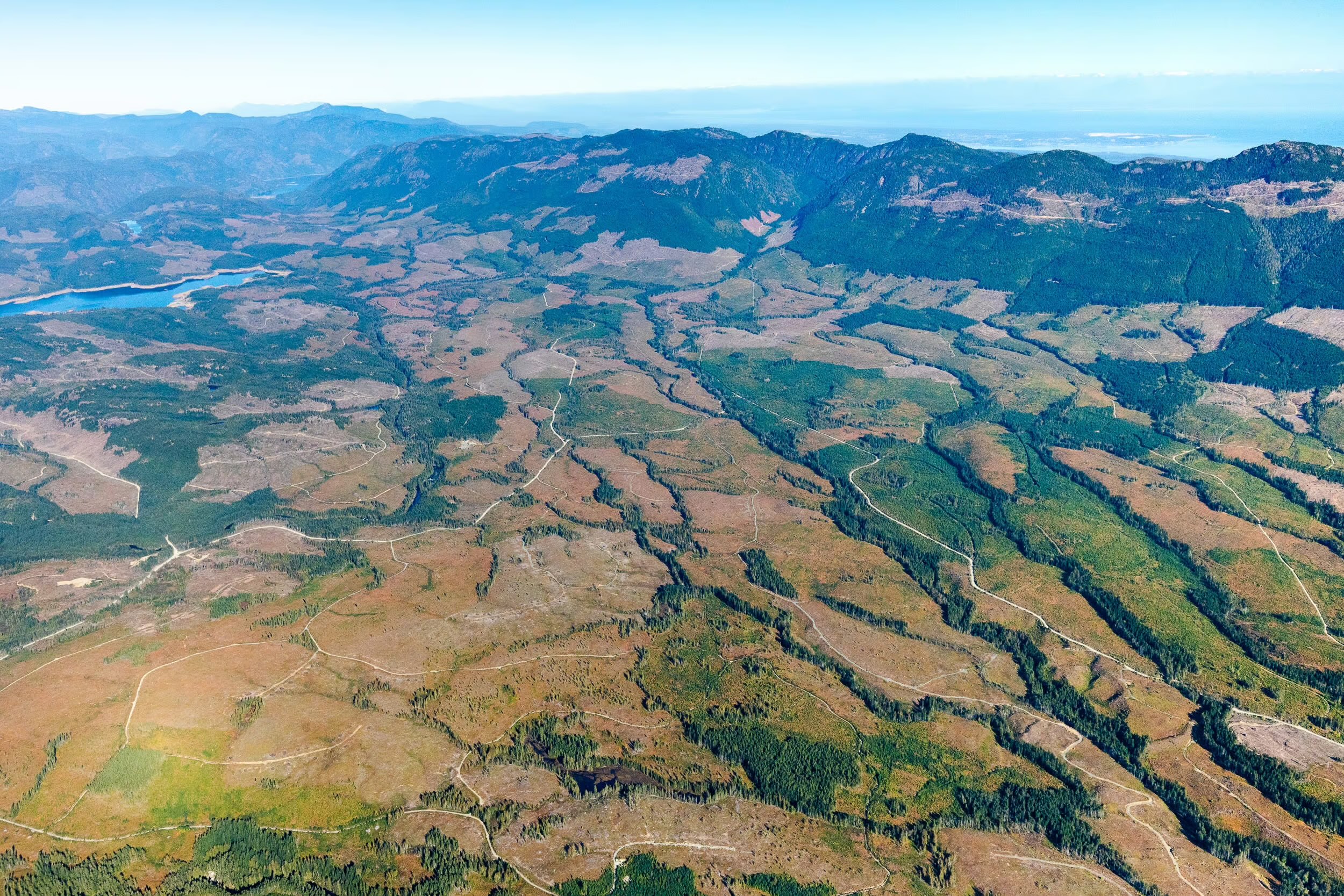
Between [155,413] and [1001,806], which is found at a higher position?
[155,413]

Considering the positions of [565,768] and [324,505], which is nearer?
[565,768]

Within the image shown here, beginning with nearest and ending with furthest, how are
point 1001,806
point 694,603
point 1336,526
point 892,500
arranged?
point 1001,806 → point 694,603 → point 1336,526 → point 892,500

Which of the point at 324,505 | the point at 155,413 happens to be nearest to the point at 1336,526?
the point at 324,505

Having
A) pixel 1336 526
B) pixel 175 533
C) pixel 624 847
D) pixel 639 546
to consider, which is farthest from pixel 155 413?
pixel 1336 526

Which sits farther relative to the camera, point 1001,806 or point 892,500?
point 892,500

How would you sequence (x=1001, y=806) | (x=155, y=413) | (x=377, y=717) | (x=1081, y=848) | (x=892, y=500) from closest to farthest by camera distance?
(x=1081, y=848)
(x=1001, y=806)
(x=377, y=717)
(x=892, y=500)
(x=155, y=413)

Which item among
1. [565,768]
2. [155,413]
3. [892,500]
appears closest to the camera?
[565,768]

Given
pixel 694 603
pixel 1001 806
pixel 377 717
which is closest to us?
pixel 1001 806

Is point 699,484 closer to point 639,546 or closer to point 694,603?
point 639,546

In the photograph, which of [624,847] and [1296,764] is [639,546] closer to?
[624,847]
